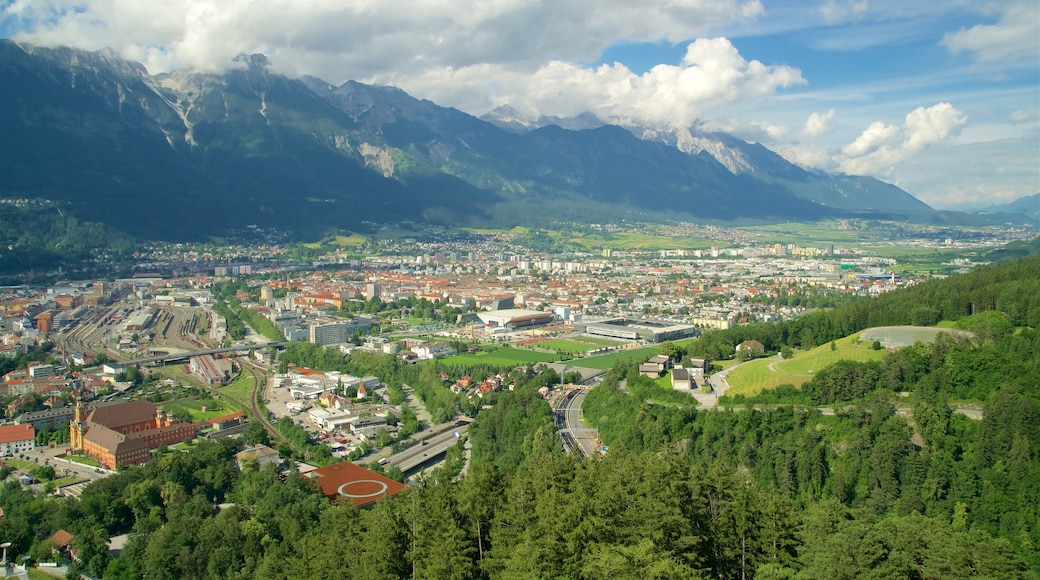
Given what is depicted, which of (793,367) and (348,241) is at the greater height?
(793,367)

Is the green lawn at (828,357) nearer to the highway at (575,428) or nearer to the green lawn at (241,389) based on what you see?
the highway at (575,428)

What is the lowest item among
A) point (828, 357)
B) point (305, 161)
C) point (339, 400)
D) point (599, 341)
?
point (339, 400)

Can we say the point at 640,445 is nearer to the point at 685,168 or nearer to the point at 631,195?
the point at 631,195

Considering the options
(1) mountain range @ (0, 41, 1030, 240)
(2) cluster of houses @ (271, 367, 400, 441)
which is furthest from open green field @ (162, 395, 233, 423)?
(1) mountain range @ (0, 41, 1030, 240)

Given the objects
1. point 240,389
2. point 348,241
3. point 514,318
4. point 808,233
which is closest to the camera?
point 240,389

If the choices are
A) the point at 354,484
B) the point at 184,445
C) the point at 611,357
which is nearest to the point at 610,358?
the point at 611,357

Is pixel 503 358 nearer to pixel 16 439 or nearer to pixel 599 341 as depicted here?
pixel 599 341

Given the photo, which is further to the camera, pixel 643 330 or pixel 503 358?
pixel 643 330

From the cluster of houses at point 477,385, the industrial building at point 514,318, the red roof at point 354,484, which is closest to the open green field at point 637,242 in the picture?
the industrial building at point 514,318

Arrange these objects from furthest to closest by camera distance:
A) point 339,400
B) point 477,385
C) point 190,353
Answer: point 190,353, point 477,385, point 339,400
